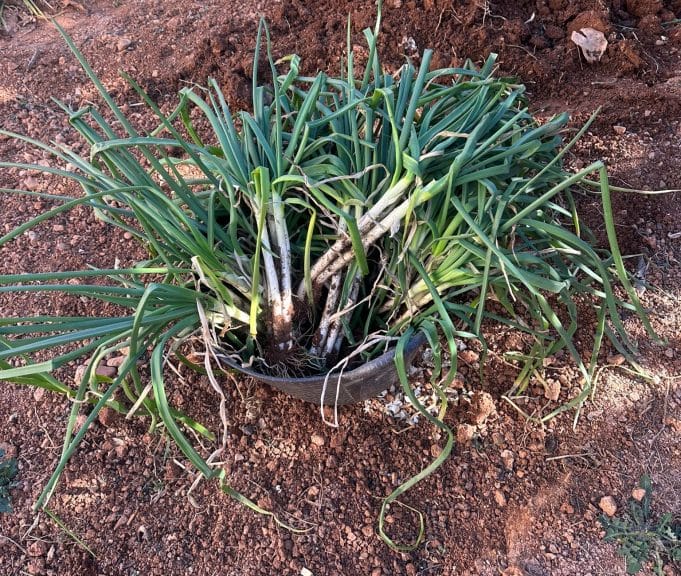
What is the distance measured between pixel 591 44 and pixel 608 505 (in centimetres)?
161

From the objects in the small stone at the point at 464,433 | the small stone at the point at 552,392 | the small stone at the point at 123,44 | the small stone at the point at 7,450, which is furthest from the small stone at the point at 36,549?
the small stone at the point at 123,44

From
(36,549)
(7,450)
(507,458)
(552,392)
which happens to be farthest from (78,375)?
(552,392)

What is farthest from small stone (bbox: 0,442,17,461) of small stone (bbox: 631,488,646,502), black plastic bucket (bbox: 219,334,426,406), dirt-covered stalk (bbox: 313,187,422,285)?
small stone (bbox: 631,488,646,502)

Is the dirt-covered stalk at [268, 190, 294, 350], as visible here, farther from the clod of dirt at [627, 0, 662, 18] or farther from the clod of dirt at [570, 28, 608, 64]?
the clod of dirt at [627, 0, 662, 18]

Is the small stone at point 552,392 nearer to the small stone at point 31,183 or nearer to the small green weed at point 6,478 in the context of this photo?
the small green weed at point 6,478

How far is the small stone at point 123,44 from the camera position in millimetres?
2297

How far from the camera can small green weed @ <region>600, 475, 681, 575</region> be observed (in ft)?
4.09

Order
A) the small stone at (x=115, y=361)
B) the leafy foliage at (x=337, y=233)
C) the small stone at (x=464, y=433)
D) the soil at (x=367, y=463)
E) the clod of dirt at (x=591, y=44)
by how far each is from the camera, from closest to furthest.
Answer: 1. the leafy foliage at (x=337, y=233)
2. the soil at (x=367, y=463)
3. the small stone at (x=464, y=433)
4. the small stone at (x=115, y=361)
5. the clod of dirt at (x=591, y=44)

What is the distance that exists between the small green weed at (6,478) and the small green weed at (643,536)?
134 cm

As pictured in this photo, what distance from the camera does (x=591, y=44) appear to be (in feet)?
6.95

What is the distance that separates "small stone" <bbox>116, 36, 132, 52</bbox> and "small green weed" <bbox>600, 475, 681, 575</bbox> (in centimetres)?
226

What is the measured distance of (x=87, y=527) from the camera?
4.33ft

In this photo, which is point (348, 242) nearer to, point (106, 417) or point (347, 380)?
point (347, 380)

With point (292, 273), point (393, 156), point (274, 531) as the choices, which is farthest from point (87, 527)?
point (393, 156)
